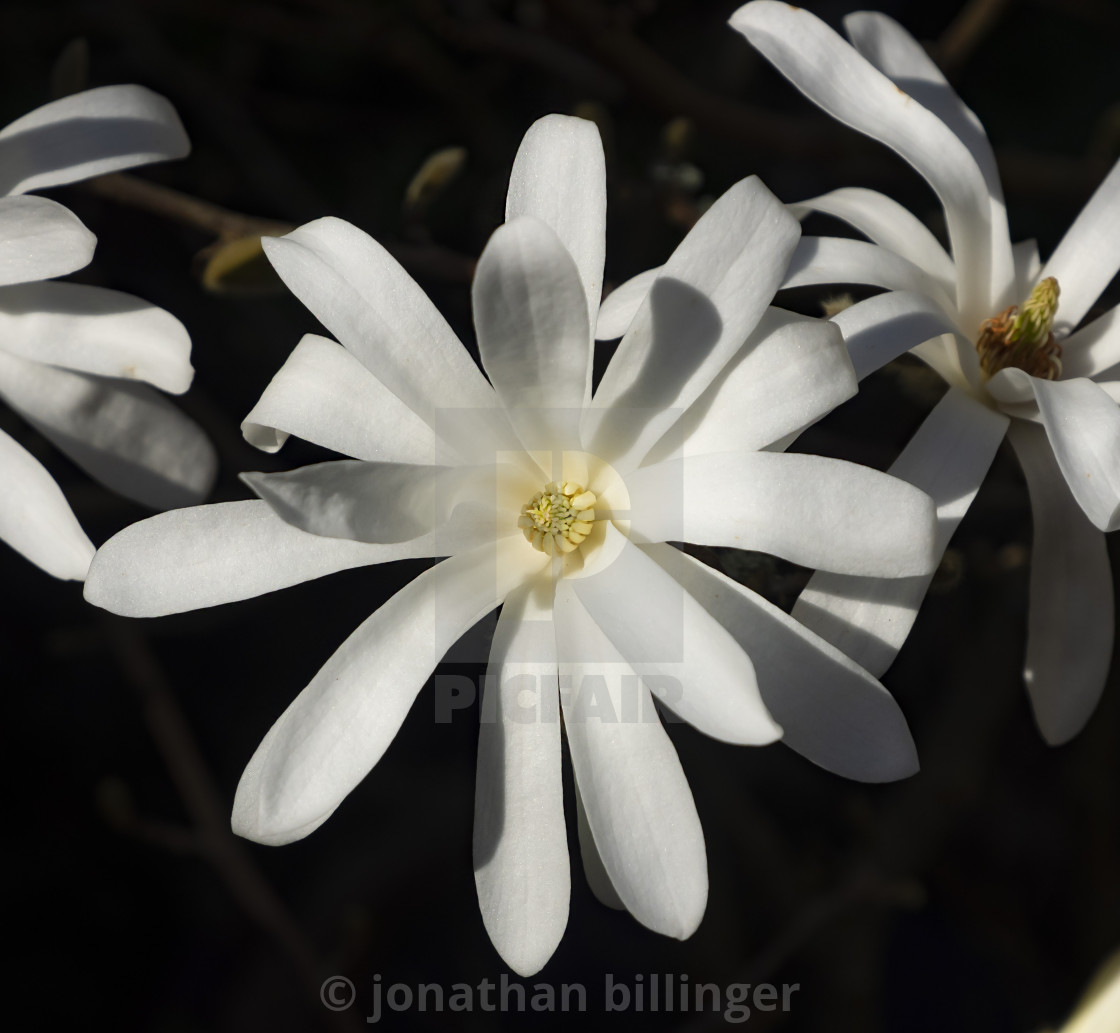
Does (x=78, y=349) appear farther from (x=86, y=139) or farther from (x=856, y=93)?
(x=856, y=93)

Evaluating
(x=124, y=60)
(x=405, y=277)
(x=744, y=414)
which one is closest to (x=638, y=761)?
(x=744, y=414)

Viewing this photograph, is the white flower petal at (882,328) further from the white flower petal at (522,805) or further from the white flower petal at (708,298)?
the white flower petal at (522,805)

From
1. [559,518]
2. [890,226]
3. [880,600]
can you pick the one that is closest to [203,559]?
[559,518]

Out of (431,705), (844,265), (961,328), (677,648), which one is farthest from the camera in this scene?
(431,705)

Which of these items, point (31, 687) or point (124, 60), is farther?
point (31, 687)

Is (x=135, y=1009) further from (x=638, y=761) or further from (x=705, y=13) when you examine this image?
(x=705, y=13)

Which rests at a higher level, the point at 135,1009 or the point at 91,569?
the point at 91,569

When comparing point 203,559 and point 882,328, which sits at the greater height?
point 882,328
